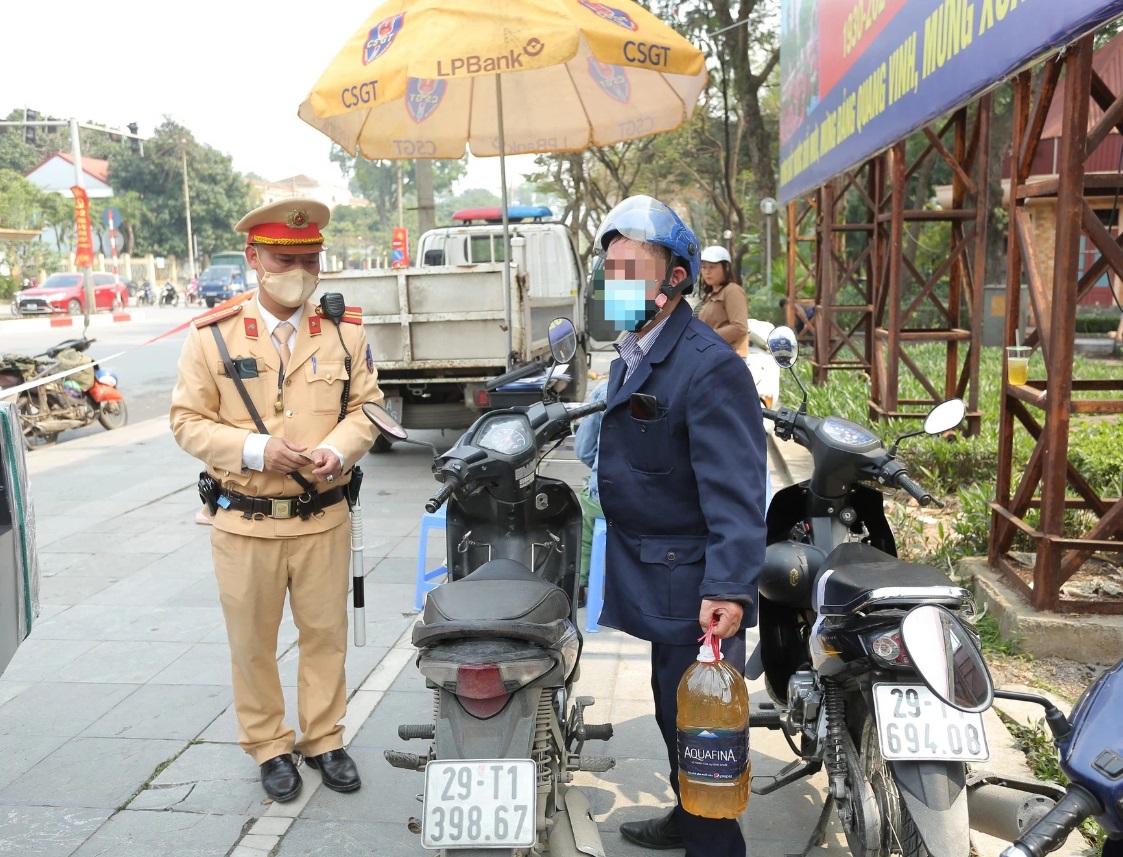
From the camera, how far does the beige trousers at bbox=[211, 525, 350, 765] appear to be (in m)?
3.37

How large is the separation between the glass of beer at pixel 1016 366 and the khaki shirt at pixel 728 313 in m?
2.64

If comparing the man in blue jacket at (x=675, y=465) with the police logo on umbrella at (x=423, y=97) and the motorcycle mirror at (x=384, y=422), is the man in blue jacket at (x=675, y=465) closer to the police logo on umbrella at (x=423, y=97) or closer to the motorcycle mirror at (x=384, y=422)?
the motorcycle mirror at (x=384, y=422)

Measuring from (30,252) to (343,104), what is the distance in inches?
1803

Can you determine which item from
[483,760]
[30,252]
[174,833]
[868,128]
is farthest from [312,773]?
[30,252]

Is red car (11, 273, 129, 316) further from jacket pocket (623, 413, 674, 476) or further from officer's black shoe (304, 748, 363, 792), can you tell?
jacket pocket (623, 413, 674, 476)

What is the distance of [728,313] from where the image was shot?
7.25m

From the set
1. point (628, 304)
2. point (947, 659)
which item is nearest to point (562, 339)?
point (628, 304)

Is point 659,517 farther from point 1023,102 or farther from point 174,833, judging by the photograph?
point 1023,102

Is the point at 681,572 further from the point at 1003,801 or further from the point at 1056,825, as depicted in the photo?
the point at 1056,825

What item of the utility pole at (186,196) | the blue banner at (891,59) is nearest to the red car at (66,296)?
the utility pole at (186,196)

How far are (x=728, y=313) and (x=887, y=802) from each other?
199 inches

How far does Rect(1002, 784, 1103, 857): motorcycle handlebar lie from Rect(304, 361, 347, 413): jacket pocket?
2.52 metres

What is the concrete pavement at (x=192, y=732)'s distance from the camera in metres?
3.25

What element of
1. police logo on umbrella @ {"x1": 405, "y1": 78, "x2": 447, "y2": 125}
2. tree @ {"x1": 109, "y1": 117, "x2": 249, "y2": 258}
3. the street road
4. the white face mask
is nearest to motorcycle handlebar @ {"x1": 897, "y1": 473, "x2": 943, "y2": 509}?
the white face mask
